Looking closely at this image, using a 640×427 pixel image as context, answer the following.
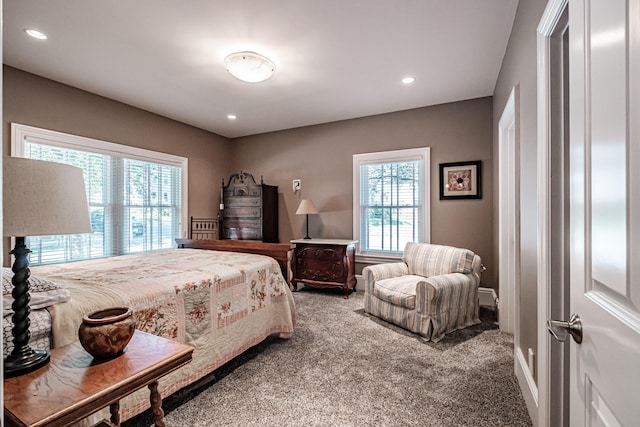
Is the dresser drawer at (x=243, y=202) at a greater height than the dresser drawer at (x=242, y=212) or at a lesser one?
greater

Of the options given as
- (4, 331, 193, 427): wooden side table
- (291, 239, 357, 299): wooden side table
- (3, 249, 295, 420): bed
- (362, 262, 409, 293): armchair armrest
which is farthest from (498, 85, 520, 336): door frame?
(4, 331, 193, 427): wooden side table

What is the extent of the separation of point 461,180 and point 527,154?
2086 millimetres

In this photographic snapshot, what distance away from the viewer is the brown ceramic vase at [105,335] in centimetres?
114

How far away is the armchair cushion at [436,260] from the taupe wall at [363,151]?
2.21ft

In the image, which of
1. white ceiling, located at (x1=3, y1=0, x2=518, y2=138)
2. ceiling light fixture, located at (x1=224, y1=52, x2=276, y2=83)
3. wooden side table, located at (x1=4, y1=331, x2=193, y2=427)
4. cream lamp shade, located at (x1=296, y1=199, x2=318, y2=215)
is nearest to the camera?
wooden side table, located at (x1=4, y1=331, x2=193, y2=427)

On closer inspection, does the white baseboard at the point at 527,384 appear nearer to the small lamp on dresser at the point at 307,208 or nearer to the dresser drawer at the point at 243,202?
the small lamp on dresser at the point at 307,208

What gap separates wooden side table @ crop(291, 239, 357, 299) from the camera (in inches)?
167

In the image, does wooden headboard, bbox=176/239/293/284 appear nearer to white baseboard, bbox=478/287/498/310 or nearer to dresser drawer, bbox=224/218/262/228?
dresser drawer, bbox=224/218/262/228

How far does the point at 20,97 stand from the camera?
9.92ft

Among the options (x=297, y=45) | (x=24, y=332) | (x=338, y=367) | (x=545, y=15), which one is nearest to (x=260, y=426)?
(x=338, y=367)

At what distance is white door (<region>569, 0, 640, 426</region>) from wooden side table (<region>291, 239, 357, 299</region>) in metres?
3.38

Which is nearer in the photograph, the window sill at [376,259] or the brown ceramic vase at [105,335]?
the brown ceramic vase at [105,335]

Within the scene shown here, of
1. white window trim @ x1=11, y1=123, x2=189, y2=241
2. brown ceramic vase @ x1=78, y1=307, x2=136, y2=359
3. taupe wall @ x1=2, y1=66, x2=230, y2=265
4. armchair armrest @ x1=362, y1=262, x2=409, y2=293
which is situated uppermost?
taupe wall @ x1=2, y1=66, x2=230, y2=265

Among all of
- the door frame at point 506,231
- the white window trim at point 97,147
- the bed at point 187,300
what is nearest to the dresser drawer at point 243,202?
the white window trim at point 97,147
